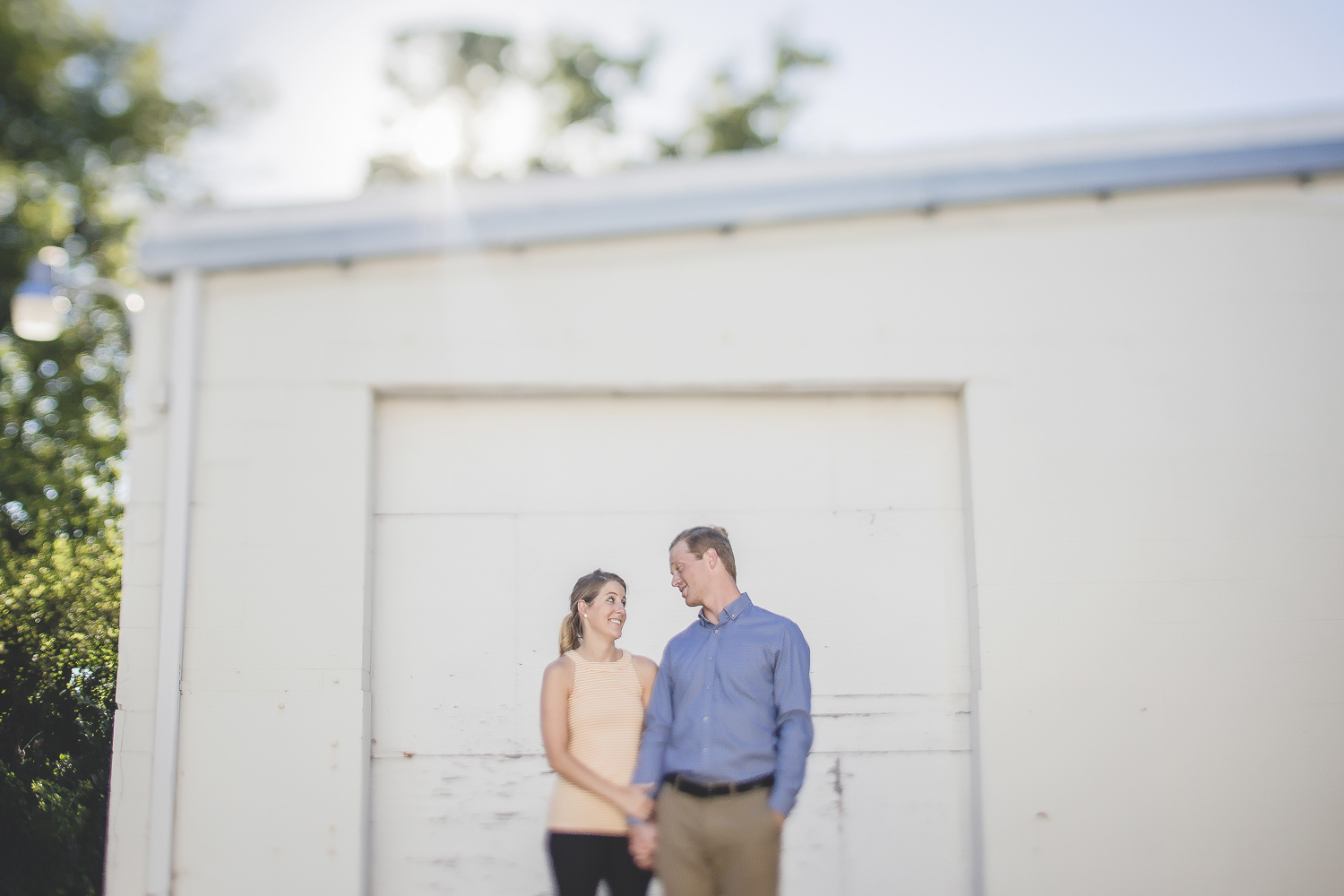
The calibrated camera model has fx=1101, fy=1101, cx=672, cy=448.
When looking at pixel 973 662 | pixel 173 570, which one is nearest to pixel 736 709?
pixel 973 662

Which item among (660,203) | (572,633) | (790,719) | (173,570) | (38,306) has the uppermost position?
(38,306)

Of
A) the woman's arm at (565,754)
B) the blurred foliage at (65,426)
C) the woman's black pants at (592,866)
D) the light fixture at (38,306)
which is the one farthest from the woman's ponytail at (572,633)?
the light fixture at (38,306)

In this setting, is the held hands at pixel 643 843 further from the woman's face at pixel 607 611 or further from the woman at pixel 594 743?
the woman's face at pixel 607 611

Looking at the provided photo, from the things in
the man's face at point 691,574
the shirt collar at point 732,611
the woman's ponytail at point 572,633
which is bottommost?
the woman's ponytail at point 572,633

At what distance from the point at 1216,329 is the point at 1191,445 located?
643mm

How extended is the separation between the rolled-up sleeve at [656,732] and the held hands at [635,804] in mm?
53

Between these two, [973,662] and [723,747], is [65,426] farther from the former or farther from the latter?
[973,662]

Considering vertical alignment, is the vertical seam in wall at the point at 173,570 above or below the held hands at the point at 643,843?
above

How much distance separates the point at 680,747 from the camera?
433 centimetres

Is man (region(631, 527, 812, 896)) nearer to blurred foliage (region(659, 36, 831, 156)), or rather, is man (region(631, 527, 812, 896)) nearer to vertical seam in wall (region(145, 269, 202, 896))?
vertical seam in wall (region(145, 269, 202, 896))

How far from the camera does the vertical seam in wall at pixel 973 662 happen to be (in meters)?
5.34

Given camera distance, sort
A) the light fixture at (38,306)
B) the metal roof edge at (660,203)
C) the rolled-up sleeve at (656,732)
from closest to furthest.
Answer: the rolled-up sleeve at (656,732), the metal roof edge at (660,203), the light fixture at (38,306)

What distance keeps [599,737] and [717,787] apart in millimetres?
493

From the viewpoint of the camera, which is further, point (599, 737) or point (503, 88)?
point (503, 88)
